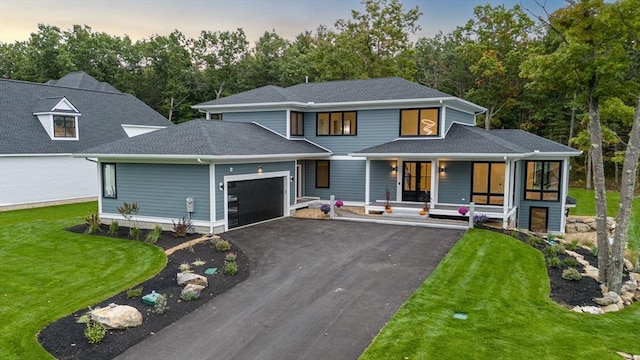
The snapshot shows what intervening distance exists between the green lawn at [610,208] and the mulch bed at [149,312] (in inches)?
747

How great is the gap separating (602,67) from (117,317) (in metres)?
11.4

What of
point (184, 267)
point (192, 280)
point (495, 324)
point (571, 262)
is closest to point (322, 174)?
point (184, 267)

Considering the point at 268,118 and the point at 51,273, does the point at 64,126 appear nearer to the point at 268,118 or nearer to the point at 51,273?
the point at 268,118

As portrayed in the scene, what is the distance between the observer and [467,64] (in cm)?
4009

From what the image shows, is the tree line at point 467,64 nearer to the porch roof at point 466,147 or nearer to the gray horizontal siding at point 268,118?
the porch roof at point 466,147

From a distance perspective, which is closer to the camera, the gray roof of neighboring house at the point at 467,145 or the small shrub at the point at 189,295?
the small shrub at the point at 189,295

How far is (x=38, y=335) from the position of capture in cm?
702

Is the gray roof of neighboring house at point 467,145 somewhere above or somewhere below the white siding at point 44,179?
above

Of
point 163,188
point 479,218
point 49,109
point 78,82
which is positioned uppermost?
point 78,82

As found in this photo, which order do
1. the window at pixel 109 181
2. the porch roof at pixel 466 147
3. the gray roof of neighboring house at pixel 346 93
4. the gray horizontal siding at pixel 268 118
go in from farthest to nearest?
1. the gray horizontal siding at pixel 268 118
2. the gray roof of neighboring house at pixel 346 93
3. the porch roof at pixel 466 147
4. the window at pixel 109 181

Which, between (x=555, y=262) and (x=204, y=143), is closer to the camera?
(x=555, y=262)

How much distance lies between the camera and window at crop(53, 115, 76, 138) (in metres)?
23.3

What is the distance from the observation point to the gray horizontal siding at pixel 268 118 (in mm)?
21188

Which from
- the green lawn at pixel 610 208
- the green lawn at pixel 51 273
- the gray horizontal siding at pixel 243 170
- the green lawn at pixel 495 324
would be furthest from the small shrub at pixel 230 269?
the green lawn at pixel 610 208
